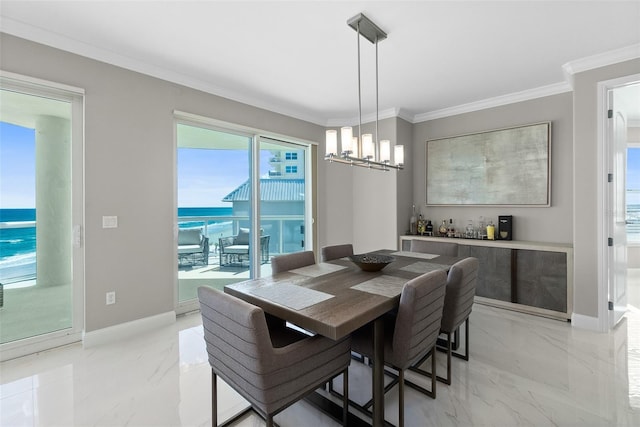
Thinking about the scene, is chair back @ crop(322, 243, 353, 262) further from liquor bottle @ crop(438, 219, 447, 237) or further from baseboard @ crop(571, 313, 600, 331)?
baseboard @ crop(571, 313, 600, 331)

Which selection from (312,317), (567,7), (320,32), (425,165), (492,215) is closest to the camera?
(312,317)

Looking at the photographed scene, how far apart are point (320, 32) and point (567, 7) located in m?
1.77

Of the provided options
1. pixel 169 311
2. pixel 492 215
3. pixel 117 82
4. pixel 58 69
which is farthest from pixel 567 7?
pixel 169 311

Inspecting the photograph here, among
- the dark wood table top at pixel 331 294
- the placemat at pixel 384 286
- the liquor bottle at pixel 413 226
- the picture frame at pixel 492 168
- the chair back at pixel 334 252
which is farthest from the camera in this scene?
the liquor bottle at pixel 413 226

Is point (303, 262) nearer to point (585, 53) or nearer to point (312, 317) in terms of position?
point (312, 317)

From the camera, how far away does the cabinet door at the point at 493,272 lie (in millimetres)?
3492

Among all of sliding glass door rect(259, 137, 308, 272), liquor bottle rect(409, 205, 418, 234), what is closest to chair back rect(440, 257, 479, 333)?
liquor bottle rect(409, 205, 418, 234)

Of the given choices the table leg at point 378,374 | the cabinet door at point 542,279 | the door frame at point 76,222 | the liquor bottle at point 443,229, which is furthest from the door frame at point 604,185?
the door frame at point 76,222

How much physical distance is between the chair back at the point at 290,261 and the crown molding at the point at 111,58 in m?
2.20

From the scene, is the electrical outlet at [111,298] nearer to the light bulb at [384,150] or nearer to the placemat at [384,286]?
the placemat at [384,286]

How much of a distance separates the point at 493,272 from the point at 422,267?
170cm

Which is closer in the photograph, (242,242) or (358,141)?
(358,141)

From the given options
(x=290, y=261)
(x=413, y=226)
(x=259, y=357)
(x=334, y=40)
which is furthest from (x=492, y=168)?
(x=259, y=357)

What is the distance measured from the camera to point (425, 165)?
4531 millimetres
